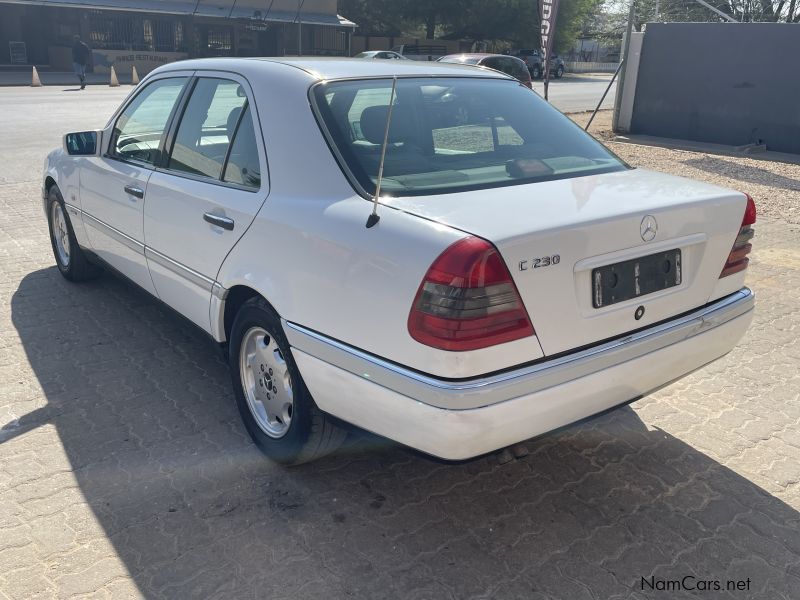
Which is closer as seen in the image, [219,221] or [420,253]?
[420,253]

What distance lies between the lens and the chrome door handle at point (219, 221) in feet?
11.0

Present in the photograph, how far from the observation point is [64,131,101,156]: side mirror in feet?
16.1

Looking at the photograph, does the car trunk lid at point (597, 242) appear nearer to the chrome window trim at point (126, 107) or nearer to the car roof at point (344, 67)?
the car roof at point (344, 67)

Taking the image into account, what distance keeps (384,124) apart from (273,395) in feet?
4.42

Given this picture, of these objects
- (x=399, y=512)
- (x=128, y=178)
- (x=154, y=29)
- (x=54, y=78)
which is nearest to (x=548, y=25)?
(x=128, y=178)

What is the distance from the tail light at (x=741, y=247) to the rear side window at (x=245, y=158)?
2.13 meters

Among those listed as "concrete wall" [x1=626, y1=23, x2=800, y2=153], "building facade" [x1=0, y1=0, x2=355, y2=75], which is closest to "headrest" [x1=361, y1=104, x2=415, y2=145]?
"concrete wall" [x1=626, y1=23, x2=800, y2=153]

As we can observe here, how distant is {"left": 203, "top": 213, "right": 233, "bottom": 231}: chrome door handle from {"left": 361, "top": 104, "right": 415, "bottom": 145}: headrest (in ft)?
2.40

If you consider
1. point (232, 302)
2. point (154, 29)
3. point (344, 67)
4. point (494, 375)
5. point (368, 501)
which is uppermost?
point (344, 67)

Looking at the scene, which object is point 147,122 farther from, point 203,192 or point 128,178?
point 203,192

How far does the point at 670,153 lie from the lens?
13.6 m

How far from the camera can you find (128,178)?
4383 mm

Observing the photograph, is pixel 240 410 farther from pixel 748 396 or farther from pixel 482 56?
pixel 482 56

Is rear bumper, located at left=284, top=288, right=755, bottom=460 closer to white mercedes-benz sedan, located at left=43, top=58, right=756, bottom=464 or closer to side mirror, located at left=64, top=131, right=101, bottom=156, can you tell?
white mercedes-benz sedan, located at left=43, top=58, right=756, bottom=464
